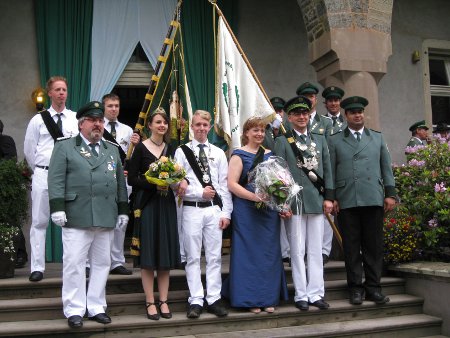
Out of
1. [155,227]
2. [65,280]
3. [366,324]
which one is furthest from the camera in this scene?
[366,324]

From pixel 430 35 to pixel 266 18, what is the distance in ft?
11.0

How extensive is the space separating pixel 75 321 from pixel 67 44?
5.03 m

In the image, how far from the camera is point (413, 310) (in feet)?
20.1

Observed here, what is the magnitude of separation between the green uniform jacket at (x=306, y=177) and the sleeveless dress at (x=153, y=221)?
3.99ft

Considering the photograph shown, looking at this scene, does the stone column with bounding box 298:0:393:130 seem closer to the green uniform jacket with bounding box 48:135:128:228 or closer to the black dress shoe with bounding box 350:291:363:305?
the black dress shoe with bounding box 350:291:363:305

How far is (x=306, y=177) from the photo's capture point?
221 inches

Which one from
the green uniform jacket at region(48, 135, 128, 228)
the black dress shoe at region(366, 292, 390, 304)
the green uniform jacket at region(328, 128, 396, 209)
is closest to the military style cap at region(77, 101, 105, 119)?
the green uniform jacket at region(48, 135, 128, 228)

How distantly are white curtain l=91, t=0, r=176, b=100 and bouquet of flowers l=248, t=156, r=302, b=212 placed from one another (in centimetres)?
418

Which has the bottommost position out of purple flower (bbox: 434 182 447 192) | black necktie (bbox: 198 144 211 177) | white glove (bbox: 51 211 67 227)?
white glove (bbox: 51 211 67 227)

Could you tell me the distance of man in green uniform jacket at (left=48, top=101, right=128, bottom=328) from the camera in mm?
4781

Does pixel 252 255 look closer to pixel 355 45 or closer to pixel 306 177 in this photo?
pixel 306 177

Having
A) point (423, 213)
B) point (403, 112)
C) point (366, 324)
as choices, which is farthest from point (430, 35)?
point (366, 324)

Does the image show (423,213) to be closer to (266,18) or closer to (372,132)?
(372,132)

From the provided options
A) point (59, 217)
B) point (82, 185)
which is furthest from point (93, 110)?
point (59, 217)
